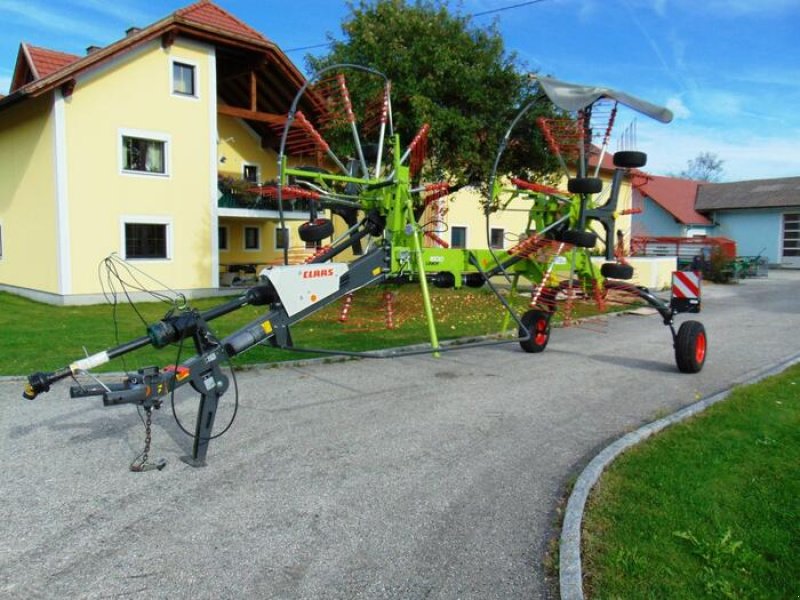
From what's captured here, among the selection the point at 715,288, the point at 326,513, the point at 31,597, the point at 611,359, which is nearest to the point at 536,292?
the point at 611,359

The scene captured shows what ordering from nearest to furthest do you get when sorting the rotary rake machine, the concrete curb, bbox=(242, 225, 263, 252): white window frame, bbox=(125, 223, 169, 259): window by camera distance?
the concrete curb
the rotary rake machine
bbox=(125, 223, 169, 259): window
bbox=(242, 225, 263, 252): white window frame

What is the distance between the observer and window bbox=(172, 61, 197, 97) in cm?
2103

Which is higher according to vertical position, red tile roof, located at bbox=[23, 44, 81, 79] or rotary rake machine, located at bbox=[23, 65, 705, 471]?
red tile roof, located at bbox=[23, 44, 81, 79]

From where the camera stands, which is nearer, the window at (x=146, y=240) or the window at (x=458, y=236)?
the window at (x=146, y=240)

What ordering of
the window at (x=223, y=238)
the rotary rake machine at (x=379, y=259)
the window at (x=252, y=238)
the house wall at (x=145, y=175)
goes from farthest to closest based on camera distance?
1. the window at (x=252, y=238)
2. the window at (x=223, y=238)
3. the house wall at (x=145, y=175)
4. the rotary rake machine at (x=379, y=259)

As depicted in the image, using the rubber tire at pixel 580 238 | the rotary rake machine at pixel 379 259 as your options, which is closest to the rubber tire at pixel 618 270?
the rotary rake machine at pixel 379 259

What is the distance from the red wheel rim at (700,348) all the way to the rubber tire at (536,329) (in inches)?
96.9

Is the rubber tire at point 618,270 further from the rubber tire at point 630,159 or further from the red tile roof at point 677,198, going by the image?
the red tile roof at point 677,198

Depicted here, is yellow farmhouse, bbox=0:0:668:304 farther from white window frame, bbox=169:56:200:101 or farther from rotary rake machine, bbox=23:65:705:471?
rotary rake machine, bbox=23:65:705:471

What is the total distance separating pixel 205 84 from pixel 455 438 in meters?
18.8

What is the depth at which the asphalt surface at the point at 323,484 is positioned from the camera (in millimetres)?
3820

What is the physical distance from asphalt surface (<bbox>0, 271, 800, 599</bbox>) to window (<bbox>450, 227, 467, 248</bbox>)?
2277 centimetres

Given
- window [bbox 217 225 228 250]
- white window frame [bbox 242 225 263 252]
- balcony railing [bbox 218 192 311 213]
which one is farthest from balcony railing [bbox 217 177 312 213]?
white window frame [bbox 242 225 263 252]

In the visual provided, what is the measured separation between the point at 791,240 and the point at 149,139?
40.7 m
